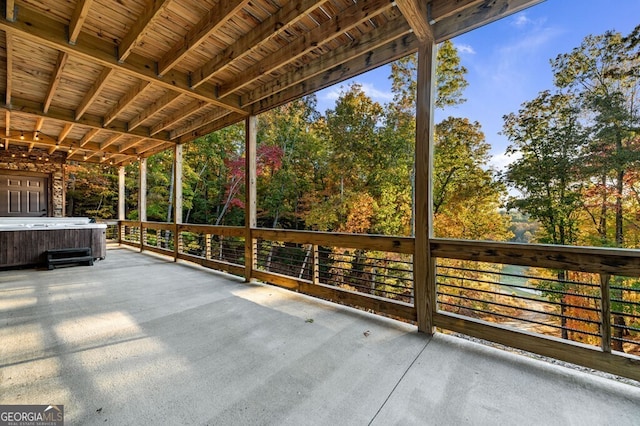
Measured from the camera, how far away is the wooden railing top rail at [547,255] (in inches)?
70.2

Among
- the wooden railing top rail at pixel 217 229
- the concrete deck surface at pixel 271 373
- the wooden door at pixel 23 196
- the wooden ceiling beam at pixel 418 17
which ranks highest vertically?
the wooden ceiling beam at pixel 418 17

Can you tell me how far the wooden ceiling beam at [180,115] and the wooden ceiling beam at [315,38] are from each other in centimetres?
97

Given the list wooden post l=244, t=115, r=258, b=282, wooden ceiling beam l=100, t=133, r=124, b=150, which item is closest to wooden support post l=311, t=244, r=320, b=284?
wooden post l=244, t=115, r=258, b=282

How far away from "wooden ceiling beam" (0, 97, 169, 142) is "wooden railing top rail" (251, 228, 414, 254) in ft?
13.1

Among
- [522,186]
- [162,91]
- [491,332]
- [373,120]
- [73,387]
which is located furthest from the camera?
[373,120]

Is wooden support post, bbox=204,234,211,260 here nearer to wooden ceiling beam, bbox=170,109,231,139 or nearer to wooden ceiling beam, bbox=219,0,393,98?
A: wooden ceiling beam, bbox=170,109,231,139

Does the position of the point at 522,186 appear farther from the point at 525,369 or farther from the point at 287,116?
the point at 287,116

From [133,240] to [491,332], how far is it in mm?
10539

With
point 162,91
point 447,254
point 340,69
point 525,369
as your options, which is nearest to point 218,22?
point 340,69

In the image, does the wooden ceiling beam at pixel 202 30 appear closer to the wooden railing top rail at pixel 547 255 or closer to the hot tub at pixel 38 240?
the wooden railing top rail at pixel 547 255

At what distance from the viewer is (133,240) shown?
9.13 meters

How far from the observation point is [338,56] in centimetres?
297

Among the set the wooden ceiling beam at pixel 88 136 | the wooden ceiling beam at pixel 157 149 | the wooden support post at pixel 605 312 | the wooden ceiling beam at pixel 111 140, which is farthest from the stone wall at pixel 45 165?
the wooden support post at pixel 605 312

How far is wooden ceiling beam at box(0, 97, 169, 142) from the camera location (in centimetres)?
443
